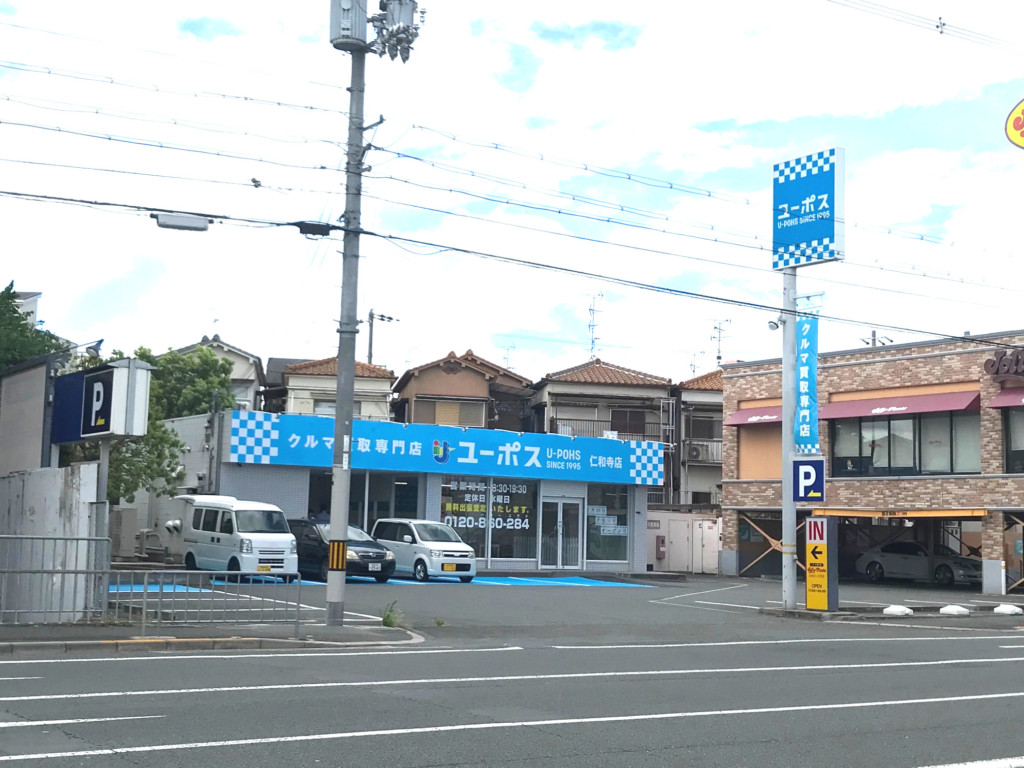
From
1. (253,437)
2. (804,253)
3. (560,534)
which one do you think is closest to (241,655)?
(804,253)

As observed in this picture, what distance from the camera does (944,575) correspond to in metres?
39.8

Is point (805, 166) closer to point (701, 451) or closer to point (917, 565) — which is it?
point (917, 565)

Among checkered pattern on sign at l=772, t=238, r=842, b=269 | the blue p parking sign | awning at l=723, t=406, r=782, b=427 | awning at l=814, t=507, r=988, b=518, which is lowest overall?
awning at l=814, t=507, r=988, b=518

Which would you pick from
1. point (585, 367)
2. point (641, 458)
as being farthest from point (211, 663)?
point (585, 367)

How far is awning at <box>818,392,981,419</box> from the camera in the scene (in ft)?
119

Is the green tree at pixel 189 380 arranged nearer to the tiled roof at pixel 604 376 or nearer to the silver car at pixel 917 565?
the tiled roof at pixel 604 376

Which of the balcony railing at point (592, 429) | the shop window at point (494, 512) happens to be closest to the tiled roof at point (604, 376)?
the balcony railing at point (592, 429)

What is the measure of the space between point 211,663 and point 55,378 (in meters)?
7.65

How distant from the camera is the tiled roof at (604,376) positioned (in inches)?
2024

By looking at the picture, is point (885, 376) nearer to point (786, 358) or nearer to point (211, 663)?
point (786, 358)

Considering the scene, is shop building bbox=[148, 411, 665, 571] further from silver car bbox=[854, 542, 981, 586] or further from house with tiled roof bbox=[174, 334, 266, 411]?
house with tiled roof bbox=[174, 334, 266, 411]

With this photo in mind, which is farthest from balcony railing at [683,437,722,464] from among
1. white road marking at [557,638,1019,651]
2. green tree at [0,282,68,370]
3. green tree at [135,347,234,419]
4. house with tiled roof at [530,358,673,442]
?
green tree at [0,282,68,370]

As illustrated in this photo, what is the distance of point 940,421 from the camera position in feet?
124

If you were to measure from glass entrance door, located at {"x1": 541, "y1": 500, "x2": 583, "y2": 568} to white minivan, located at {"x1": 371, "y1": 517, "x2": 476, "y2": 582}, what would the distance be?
22.7ft
